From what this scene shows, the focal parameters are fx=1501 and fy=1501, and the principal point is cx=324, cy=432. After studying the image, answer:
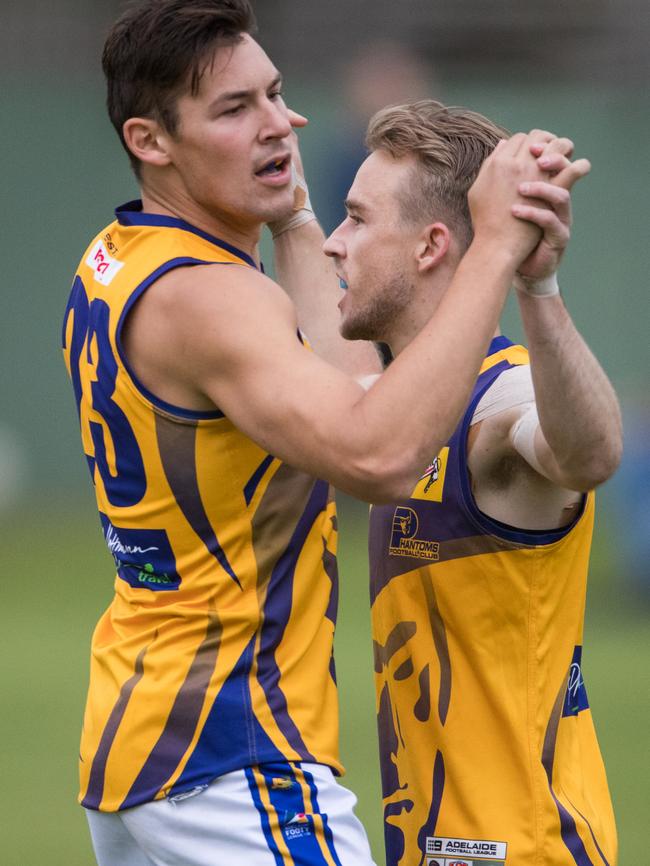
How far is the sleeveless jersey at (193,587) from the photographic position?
9.46 ft

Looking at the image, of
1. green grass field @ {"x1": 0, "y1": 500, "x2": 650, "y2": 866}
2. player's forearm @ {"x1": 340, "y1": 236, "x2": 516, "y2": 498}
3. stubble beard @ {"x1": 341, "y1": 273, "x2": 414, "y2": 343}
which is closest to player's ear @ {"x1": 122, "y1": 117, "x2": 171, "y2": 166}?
stubble beard @ {"x1": 341, "y1": 273, "x2": 414, "y2": 343}

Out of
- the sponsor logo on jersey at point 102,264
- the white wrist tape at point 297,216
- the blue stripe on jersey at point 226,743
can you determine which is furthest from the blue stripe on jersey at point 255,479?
the white wrist tape at point 297,216

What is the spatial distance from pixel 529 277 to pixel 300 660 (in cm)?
87

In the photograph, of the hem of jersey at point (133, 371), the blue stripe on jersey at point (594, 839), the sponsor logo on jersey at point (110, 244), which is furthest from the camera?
the blue stripe on jersey at point (594, 839)

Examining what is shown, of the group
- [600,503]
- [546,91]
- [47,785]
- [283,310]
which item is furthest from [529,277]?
[546,91]

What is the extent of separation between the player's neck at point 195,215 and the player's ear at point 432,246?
0.48 m

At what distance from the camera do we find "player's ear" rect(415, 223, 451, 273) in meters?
3.43

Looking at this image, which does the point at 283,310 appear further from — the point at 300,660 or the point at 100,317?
the point at 300,660

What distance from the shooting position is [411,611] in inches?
129

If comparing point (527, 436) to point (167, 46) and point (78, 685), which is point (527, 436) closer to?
point (167, 46)

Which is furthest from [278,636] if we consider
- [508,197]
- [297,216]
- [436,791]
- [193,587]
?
[297,216]

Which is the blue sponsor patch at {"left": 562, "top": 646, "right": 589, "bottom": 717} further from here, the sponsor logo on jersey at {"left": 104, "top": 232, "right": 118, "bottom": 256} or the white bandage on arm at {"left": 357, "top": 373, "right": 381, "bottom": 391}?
the sponsor logo on jersey at {"left": 104, "top": 232, "right": 118, "bottom": 256}

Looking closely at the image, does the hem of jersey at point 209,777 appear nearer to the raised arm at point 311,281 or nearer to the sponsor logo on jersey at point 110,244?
the sponsor logo on jersey at point 110,244

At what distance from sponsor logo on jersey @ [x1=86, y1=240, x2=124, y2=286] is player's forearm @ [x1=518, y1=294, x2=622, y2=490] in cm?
81
